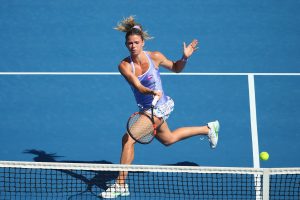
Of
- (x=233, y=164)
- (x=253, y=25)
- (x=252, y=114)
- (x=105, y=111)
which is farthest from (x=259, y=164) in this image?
(x=253, y=25)

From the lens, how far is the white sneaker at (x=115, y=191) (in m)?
6.54

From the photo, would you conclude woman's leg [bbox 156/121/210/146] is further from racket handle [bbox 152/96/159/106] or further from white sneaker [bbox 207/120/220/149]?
racket handle [bbox 152/96/159/106]

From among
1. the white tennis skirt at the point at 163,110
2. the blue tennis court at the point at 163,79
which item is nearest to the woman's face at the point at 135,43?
the white tennis skirt at the point at 163,110

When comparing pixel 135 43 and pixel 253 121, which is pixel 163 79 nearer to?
pixel 253 121

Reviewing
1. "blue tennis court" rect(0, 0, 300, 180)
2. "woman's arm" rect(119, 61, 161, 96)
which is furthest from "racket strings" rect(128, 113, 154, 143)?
"blue tennis court" rect(0, 0, 300, 180)

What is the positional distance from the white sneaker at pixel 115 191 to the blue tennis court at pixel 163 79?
0.93 meters

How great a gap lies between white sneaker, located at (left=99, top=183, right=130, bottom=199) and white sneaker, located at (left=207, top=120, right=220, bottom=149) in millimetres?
1410

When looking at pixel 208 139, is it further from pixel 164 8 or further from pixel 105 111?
pixel 164 8

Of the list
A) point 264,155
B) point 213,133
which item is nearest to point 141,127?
point 213,133

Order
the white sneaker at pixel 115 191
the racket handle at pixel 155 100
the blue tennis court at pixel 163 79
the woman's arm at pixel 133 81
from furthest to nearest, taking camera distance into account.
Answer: the blue tennis court at pixel 163 79, the white sneaker at pixel 115 191, the woman's arm at pixel 133 81, the racket handle at pixel 155 100

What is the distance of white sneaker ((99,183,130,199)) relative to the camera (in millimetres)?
6535

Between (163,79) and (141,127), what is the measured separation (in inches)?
100

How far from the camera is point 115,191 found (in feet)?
Answer: 21.4

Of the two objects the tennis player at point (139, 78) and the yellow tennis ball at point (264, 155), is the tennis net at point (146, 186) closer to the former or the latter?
the tennis player at point (139, 78)
